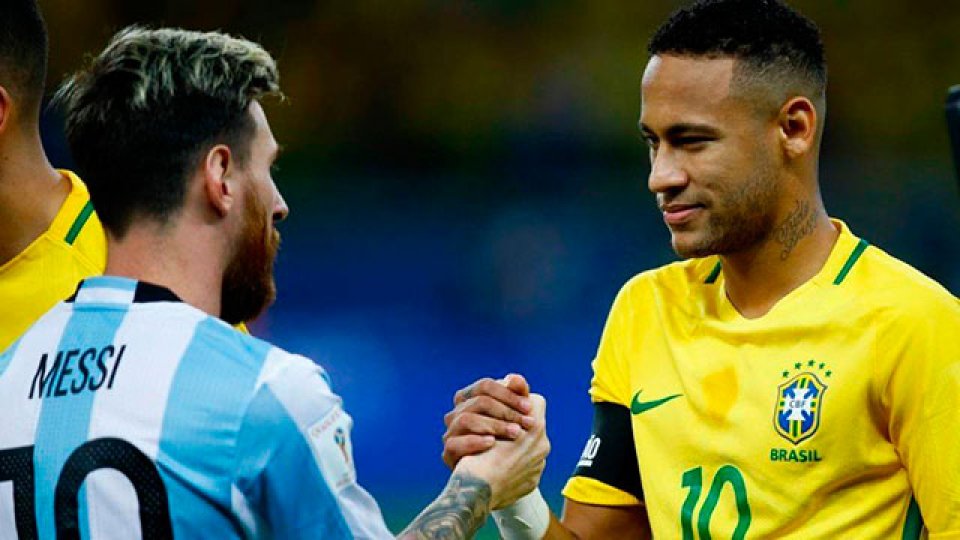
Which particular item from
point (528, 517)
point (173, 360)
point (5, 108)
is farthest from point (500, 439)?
point (5, 108)

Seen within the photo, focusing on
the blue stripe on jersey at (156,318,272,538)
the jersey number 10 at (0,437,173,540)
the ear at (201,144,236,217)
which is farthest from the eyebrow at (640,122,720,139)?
the jersey number 10 at (0,437,173,540)

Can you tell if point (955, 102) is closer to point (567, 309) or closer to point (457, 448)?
point (457, 448)

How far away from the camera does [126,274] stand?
8.64ft

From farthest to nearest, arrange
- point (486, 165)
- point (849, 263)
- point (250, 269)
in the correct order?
point (486, 165)
point (849, 263)
point (250, 269)

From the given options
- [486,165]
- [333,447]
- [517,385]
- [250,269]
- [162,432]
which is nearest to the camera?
[162,432]

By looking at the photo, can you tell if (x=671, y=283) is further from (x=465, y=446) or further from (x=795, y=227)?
(x=465, y=446)

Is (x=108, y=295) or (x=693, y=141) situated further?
(x=693, y=141)

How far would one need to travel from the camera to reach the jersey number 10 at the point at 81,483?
2471mm

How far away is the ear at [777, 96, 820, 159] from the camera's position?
3.25m

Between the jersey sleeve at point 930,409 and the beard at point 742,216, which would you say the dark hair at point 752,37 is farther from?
the jersey sleeve at point 930,409

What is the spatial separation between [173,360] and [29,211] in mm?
1098

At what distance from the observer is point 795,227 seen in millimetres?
3270

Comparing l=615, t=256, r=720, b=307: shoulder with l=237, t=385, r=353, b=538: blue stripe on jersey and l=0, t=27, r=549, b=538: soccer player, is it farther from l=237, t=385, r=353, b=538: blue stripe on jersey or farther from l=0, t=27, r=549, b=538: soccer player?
l=237, t=385, r=353, b=538: blue stripe on jersey

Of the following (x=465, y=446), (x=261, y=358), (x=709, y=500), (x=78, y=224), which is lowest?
(x=709, y=500)
